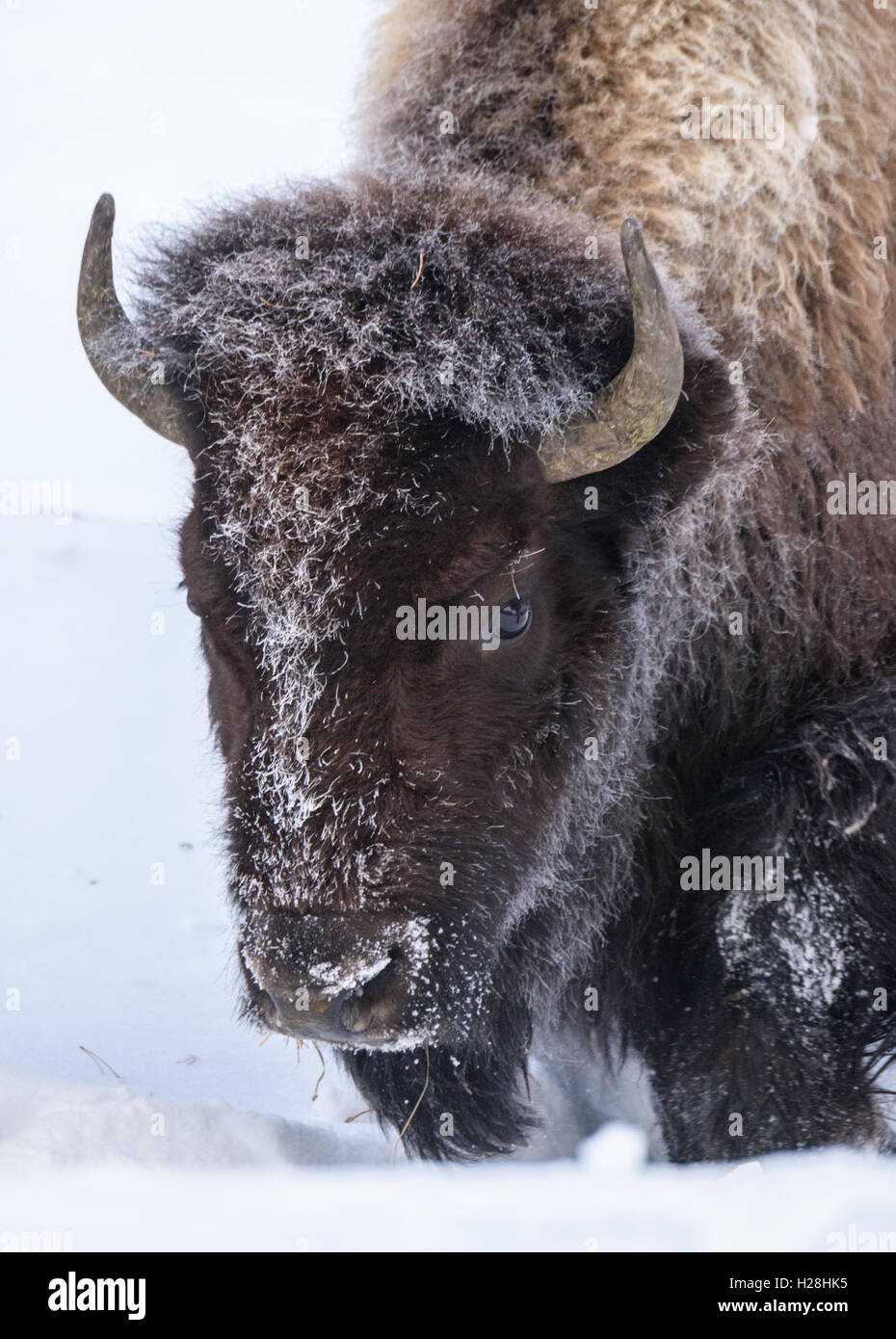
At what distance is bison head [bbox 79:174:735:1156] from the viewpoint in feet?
7.57

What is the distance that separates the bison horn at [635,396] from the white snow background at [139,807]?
134 cm

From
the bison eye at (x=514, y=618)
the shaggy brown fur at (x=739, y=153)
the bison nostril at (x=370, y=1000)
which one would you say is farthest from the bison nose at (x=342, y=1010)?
the shaggy brown fur at (x=739, y=153)

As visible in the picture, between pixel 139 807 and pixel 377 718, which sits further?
pixel 139 807

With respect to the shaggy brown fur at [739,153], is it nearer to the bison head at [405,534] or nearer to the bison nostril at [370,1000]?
the bison head at [405,534]

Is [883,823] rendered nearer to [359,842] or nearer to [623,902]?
[623,902]

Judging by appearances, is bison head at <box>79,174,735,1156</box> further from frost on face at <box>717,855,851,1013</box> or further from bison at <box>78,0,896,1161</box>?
frost on face at <box>717,855,851,1013</box>

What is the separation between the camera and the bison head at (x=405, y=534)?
7.57 ft

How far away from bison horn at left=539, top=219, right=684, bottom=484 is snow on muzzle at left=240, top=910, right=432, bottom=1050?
104 centimetres

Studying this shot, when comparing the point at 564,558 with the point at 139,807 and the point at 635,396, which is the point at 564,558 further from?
the point at 139,807

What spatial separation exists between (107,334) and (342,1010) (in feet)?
5.54

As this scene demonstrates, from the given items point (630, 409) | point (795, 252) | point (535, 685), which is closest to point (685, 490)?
point (630, 409)

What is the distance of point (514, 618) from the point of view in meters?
2.53

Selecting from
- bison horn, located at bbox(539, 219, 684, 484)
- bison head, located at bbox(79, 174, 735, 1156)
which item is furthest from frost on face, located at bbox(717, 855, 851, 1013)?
bison horn, located at bbox(539, 219, 684, 484)

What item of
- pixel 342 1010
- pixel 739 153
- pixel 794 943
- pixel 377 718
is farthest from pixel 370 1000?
pixel 739 153
